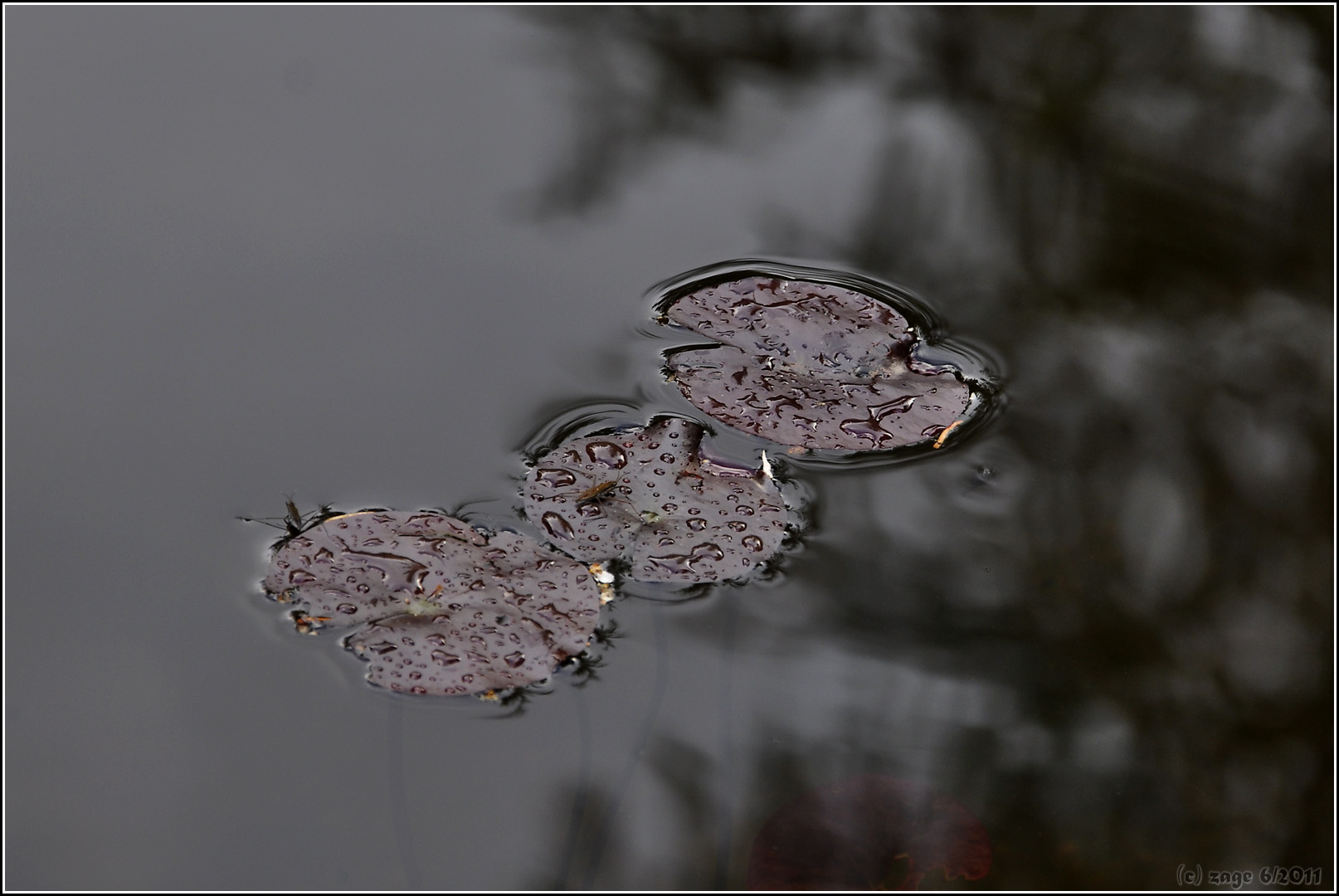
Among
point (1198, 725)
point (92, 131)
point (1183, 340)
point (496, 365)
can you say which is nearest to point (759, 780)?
point (1198, 725)

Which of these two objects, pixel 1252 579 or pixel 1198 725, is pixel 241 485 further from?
pixel 1252 579

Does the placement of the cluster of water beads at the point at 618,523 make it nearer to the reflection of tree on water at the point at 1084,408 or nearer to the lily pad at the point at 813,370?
the lily pad at the point at 813,370

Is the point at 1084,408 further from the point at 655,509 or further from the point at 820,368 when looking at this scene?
the point at 655,509

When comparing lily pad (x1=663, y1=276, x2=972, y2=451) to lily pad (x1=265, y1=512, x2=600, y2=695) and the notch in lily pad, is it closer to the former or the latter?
the notch in lily pad

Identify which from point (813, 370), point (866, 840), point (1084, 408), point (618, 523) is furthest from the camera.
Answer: point (1084, 408)

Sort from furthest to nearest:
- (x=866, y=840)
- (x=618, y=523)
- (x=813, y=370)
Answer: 1. (x=813, y=370)
2. (x=618, y=523)
3. (x=866, y=840)

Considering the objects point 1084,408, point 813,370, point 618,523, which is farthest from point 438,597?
point 1084,408
